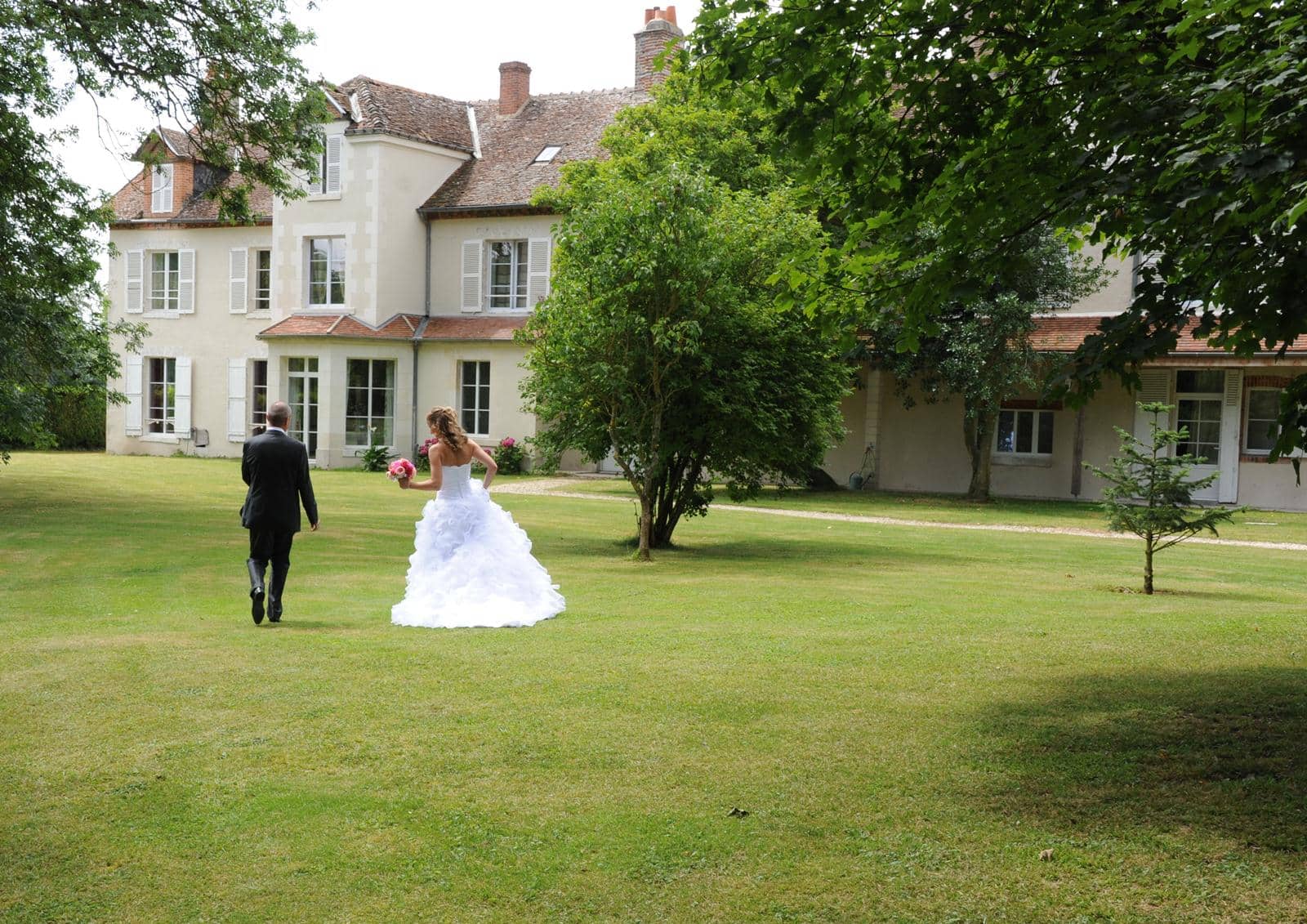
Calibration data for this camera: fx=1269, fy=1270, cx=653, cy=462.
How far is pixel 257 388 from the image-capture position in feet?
126

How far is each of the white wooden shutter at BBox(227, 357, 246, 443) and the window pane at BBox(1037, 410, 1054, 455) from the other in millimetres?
23025

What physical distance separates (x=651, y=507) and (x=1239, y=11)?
1169 cm

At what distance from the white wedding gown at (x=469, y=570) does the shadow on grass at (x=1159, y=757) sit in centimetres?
474

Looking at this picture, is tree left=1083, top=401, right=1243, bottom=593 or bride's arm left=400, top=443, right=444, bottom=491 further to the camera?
tree left=1083, top=401, right=1243, bottom=593

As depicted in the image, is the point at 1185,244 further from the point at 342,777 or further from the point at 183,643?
the point at 183,643

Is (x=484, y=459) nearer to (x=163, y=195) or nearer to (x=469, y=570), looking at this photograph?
(x=469, y=570)

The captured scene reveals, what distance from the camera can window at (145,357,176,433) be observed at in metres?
40.0

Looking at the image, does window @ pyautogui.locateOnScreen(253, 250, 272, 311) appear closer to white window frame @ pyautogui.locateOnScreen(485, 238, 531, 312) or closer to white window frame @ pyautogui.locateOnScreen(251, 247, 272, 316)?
white window frame @ pyautogui.locateOnScreen(251, 247, 272, 316)

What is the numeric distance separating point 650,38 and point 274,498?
29.2 meters

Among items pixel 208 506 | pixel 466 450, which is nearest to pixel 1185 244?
pixel 466 450

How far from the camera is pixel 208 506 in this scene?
22.5 m

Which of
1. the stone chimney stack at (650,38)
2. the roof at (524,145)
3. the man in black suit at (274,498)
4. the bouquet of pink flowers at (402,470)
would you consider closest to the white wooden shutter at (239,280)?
the roof at (524,145)

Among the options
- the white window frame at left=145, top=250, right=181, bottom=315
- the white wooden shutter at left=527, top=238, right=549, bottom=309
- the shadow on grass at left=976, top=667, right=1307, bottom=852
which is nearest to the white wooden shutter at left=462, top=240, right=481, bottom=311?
the white wooden shutter at left=527, top=238, right=549, bottom=309

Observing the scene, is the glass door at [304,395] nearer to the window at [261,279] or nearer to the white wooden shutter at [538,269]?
the window at [261,279]
